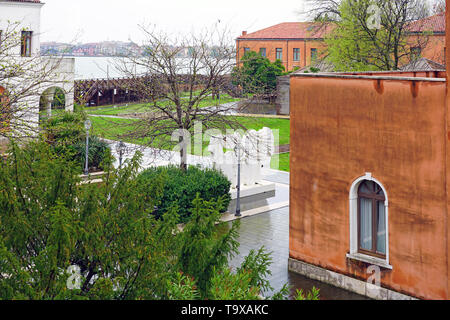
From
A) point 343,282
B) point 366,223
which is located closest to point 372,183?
point 366,223

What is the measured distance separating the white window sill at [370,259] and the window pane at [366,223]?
0.25 meters

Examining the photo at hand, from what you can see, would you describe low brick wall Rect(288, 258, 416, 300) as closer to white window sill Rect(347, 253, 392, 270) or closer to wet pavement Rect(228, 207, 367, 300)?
wet pavement Rect(228, 207, 367, 300)

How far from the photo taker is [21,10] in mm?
26406

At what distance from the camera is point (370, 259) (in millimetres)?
10656

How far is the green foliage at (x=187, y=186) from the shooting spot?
15.7 m

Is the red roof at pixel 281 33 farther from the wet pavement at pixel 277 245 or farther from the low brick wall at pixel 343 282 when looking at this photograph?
the low brick wall at pixel 343 282

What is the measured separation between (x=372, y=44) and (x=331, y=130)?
24.6 meters

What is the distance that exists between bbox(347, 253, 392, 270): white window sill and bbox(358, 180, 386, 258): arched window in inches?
5.7

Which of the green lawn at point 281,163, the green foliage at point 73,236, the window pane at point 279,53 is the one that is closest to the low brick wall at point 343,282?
the green foliage at point 73,236

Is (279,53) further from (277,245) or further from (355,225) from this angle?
(355,225)

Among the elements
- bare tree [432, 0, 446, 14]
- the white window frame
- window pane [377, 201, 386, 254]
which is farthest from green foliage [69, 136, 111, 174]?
bare tree [432, 0, 446, 14]
